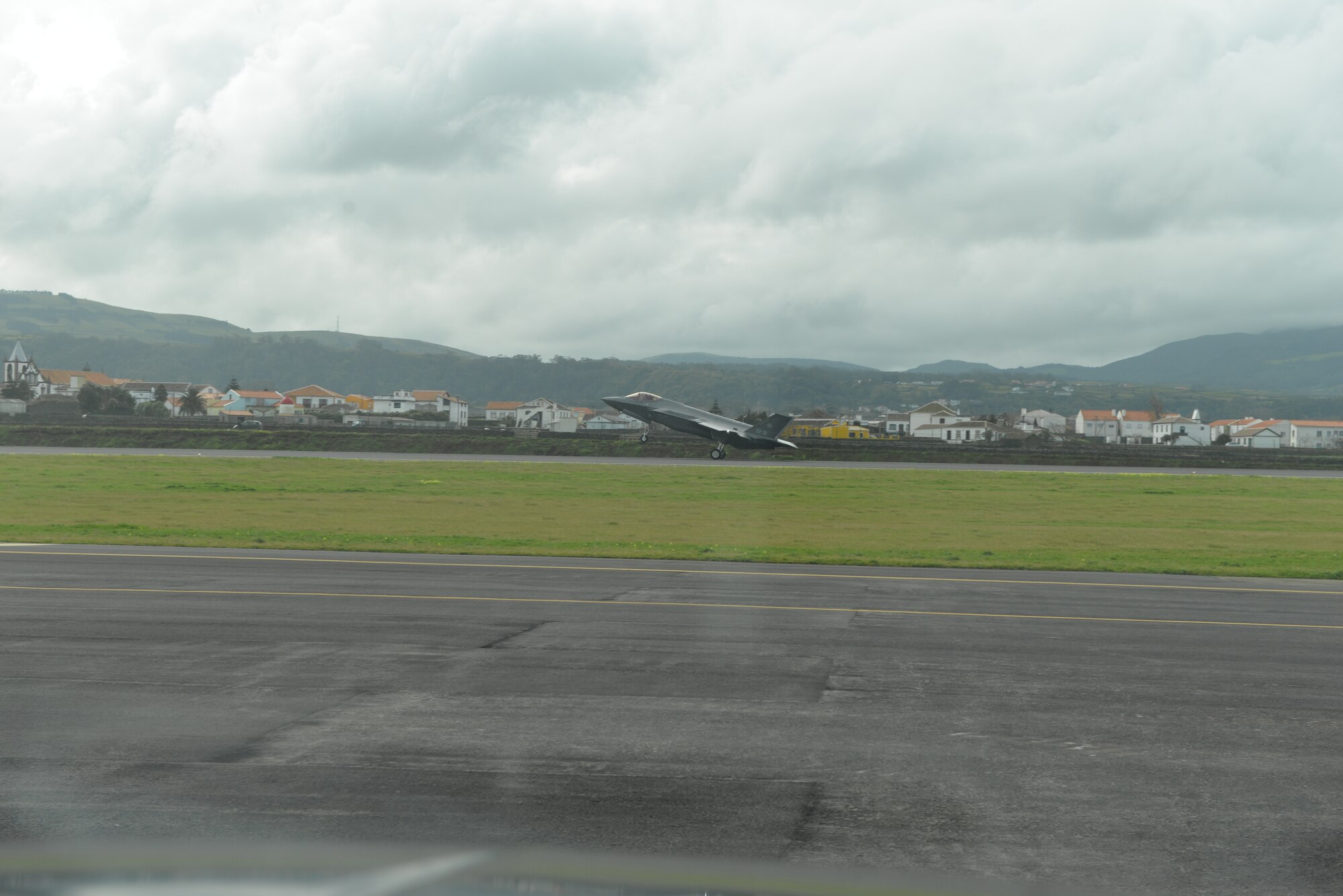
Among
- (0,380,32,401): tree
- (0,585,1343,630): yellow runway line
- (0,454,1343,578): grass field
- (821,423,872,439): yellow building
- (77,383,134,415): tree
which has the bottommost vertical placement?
(0,454,1343,578): grass field

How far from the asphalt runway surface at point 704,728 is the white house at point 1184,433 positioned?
166661 mm

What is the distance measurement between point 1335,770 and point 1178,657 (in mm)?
4299

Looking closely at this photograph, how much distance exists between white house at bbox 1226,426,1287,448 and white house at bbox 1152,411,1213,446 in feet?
15.4

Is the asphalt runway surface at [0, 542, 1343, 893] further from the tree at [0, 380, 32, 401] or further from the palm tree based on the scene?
the tree at [0, 380, 32, 401]

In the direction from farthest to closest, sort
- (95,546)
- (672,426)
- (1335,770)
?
→ 1. (672,426)
2. (95,546)
3. (1335,770)

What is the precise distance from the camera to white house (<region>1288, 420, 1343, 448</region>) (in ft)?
601

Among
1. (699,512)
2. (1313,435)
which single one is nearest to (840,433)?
(699,512)

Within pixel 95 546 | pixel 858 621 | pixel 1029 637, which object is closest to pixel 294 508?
pixel 95 546

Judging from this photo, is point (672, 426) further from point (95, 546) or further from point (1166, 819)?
point (1166, 819)

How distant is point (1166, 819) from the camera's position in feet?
21.5

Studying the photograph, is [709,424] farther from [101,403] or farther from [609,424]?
[609,424]

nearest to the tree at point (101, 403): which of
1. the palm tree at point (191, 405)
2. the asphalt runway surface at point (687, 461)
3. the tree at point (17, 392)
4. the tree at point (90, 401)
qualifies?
the tree at point (90, 401)

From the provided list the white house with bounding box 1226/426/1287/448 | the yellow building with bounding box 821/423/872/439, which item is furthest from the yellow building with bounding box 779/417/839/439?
the white house with bounding box 1226/426/1287/448

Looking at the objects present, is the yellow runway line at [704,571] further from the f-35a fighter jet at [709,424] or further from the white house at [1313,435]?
the white house at [1313,435]
